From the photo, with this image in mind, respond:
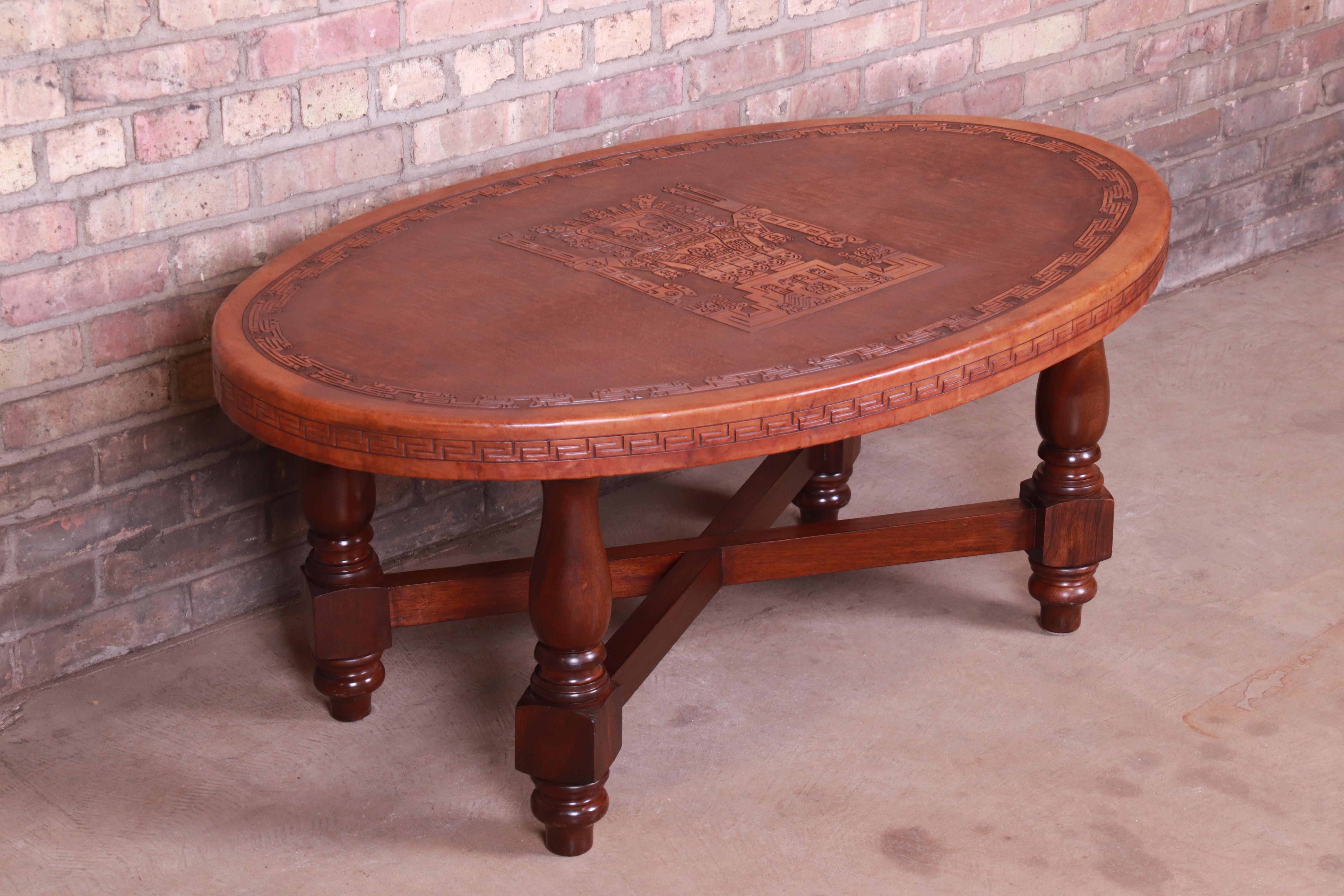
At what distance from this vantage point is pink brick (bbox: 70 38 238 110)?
2316mm

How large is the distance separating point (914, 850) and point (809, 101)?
1.65m

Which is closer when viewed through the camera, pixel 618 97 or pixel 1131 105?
pixel 618 97

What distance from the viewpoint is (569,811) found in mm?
2160

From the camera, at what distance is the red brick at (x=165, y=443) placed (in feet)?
8.30

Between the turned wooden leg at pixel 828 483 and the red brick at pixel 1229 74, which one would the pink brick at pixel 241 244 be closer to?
the turned wooden leg at pixel 828 483

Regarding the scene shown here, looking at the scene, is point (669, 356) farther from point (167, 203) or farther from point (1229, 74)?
point (1229, 74)

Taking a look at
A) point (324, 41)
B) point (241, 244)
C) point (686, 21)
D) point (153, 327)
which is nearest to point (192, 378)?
point (153, 327)

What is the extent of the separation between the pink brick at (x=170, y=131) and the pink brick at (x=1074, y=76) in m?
1.92

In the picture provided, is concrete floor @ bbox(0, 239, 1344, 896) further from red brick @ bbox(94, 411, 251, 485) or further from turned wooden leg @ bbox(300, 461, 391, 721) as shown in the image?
red brick @ bbox(94, 411, 251, 485)

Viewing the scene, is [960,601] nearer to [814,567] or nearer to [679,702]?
[814,567]

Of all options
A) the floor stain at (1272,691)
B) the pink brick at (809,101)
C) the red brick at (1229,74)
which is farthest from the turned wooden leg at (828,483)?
the red brick at (1229,74)

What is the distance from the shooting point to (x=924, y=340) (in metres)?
2.05

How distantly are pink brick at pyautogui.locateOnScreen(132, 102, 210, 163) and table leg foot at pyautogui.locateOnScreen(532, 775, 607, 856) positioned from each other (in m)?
1.09

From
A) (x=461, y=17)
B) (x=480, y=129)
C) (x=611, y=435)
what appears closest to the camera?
(x=611, y=435)
